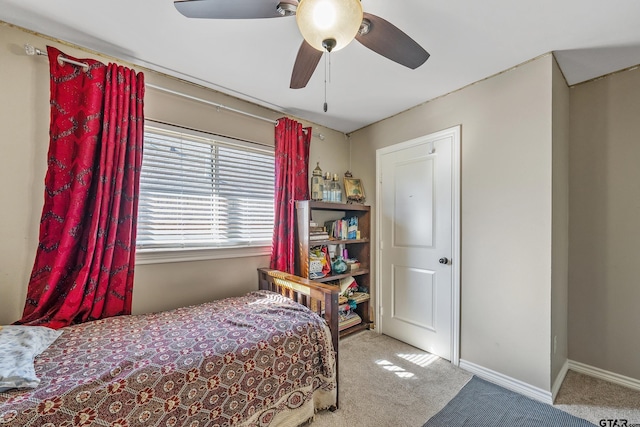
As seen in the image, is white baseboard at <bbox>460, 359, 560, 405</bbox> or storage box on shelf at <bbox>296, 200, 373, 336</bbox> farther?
storage box on shelf at <bbox>296, 200, 373, 336</bbox>

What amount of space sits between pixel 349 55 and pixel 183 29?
1021 millimetres

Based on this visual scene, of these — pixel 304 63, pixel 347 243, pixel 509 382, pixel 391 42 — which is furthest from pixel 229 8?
pixel 509 382

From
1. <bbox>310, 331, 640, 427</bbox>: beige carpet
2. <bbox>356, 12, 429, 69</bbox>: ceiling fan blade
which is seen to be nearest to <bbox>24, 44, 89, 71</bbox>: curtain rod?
<bbox>356, 12, 429, 69</bbox>: ceiling fan blade

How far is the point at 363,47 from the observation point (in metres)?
1.67

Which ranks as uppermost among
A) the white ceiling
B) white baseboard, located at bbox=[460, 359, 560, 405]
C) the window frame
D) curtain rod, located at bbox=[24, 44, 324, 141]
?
the white ceiling

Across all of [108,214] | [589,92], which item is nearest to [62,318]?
[108,214]

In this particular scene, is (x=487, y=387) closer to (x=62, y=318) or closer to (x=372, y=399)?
(x=372, y=399)

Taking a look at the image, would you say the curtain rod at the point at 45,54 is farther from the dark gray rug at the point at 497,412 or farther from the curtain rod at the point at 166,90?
the dark gray rug at the point at 497,412

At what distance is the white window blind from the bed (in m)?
0.58

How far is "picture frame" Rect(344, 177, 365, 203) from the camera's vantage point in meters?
3.03

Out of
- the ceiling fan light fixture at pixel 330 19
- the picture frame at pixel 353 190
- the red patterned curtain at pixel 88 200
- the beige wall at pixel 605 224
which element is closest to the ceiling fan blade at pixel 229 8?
the ceiling fan light fixture at pixel 330 19

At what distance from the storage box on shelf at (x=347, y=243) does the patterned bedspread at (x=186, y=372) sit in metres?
0.75

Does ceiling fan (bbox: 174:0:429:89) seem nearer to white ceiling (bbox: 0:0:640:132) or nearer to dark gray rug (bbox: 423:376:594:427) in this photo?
white ceiling (bbox: 0:0:640:132)

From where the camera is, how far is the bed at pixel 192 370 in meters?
0.98
